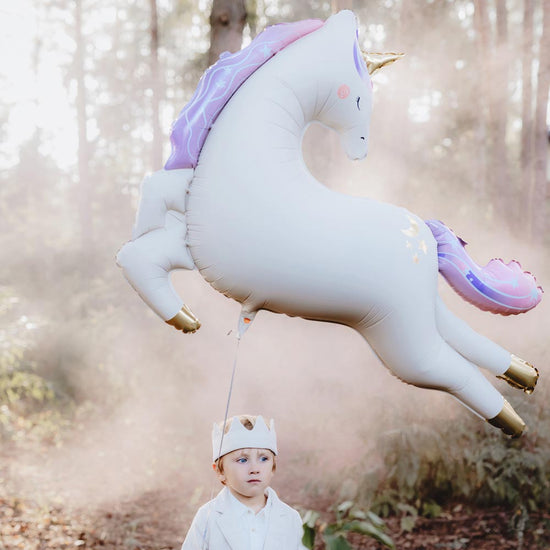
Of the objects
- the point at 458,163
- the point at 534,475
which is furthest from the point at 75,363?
the point at 458,163

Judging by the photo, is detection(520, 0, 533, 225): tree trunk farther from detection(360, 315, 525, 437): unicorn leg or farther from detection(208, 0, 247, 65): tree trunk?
detection(360, 315, 525, 437): unicorn leg

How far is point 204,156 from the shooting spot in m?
1.69

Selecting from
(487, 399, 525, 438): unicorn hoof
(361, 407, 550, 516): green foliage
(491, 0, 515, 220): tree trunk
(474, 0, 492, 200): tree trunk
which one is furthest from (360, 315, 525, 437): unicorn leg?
(474, 0, 492, 200): tree trunk

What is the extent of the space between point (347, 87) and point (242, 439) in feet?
3.37

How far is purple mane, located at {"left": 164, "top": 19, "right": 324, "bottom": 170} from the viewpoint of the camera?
1681 mm

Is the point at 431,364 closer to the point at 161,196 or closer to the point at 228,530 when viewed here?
the point at 228,530

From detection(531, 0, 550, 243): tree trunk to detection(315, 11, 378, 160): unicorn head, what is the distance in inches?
196

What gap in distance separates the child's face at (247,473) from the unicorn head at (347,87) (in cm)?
91

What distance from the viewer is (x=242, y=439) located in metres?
1.89

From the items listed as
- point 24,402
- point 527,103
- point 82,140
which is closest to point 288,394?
point 24,402

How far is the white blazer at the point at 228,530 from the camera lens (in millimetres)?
1842

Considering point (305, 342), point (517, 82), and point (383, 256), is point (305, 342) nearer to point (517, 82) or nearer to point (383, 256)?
point (383, 256)

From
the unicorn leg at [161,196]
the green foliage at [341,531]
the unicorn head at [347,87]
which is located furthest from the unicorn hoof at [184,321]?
the green foliage at [341,531]

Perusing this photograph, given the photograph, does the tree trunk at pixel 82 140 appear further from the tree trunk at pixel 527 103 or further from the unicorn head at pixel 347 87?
the unicorn head at pixel 347 87
